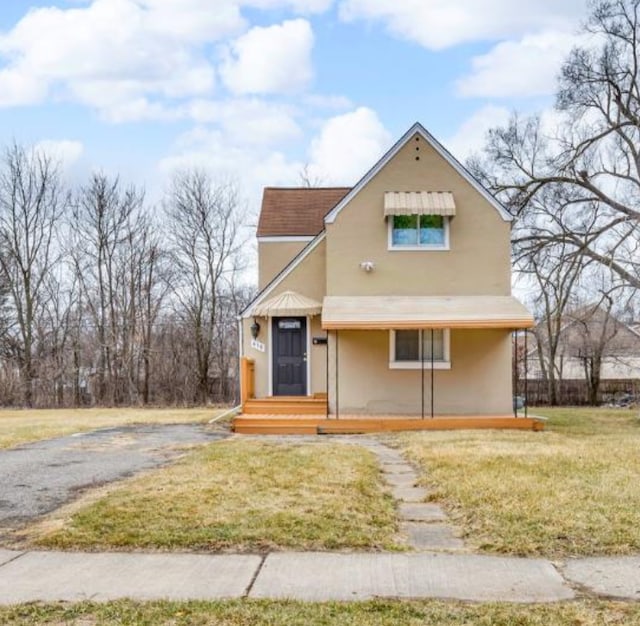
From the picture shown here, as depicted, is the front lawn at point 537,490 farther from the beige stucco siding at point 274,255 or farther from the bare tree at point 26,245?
the bare tree at point 26,245

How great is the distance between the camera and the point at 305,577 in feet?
16.9

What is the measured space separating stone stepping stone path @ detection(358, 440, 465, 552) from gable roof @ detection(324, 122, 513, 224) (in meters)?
8.50

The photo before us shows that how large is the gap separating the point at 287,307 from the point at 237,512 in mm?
11840

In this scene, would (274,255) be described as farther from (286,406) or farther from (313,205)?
(286,406)

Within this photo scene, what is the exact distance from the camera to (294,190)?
24.1m

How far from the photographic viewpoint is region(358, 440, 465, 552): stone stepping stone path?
6223 millimetres

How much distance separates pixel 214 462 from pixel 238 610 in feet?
20.6

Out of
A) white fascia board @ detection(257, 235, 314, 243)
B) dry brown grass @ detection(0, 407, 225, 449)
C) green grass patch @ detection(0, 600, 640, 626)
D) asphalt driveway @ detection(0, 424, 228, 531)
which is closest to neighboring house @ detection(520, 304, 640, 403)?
white fascia board @ detection(257, 235, 314, 243)

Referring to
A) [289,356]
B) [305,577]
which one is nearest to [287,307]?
[289,356]

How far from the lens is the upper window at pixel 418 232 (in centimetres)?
1802

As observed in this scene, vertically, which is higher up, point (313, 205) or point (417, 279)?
point (313, 205)

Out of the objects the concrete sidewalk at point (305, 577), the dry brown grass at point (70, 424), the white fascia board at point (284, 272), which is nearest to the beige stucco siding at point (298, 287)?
the white fascia board at point (284, 272)

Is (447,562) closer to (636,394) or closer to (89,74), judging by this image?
(89,74)

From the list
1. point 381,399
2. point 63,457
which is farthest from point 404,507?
point 381,399
